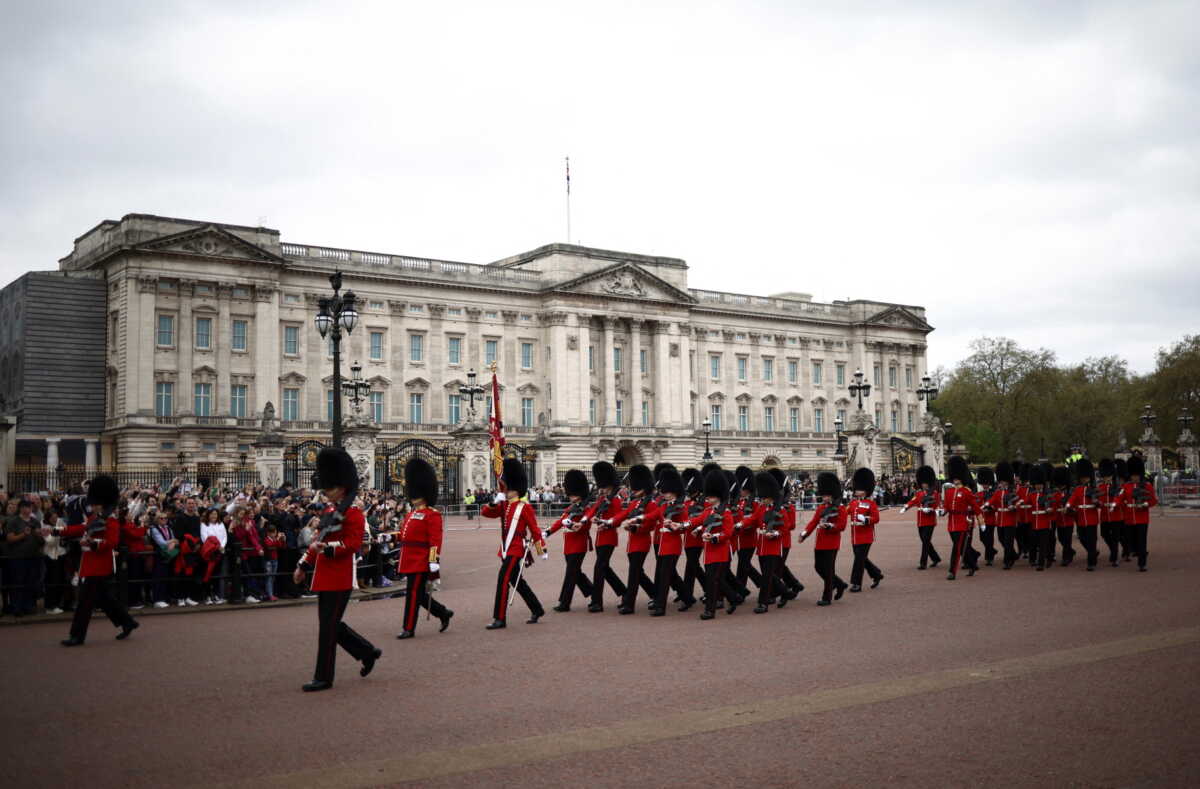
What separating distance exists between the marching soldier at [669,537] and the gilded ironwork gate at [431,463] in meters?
25.6

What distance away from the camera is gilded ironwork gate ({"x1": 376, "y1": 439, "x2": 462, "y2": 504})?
134 ft

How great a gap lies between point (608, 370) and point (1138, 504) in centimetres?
5123

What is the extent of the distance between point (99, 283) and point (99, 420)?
7.10m

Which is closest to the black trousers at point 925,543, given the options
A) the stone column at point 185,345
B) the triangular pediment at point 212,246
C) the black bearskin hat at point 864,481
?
the black bearskin hat at point 864,481

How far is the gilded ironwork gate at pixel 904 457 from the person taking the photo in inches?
2103

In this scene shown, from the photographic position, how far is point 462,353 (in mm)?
65000

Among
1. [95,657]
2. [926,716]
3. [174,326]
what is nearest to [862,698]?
[926,716]

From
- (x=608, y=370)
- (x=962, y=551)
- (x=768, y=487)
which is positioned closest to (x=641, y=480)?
(x=768, y=487)

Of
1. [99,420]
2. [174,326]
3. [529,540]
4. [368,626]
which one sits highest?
[174,326]

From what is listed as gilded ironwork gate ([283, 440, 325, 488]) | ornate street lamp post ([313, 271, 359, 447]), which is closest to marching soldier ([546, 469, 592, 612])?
ornate street lamp post ([313, 271, 359, 447])

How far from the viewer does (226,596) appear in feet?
55.1

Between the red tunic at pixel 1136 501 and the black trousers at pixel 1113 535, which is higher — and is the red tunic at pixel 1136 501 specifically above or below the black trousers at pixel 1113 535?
above

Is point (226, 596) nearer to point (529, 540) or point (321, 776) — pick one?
point (529, 540)

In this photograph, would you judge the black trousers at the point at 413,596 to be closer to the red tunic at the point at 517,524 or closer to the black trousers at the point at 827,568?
the red tunic at the point at 517,524
